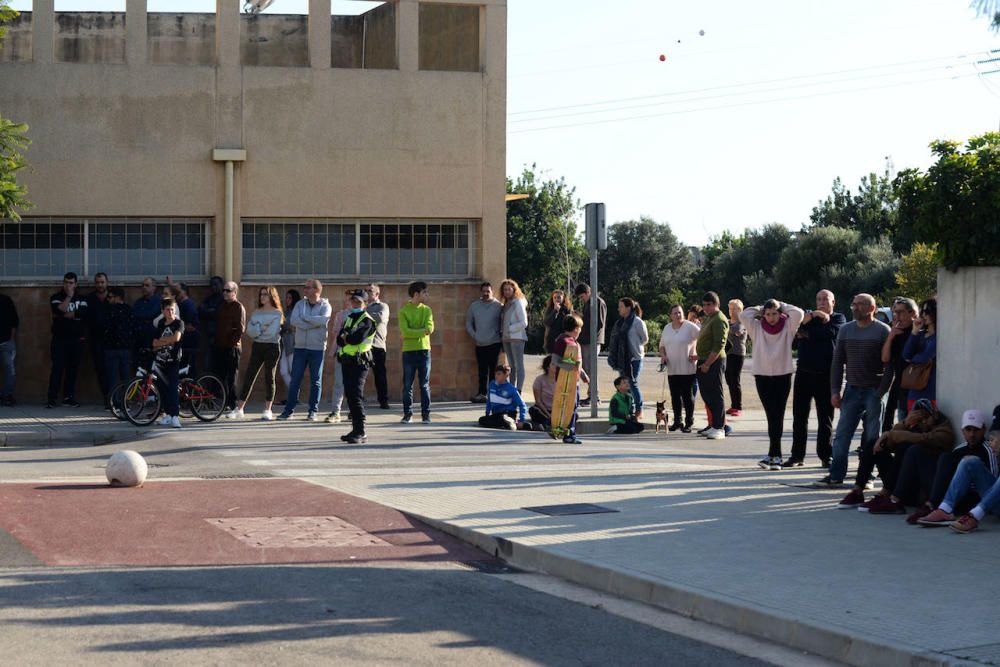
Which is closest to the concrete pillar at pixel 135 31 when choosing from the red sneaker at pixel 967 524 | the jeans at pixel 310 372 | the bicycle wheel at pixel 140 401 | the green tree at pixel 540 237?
the jeans at pixel 310 372

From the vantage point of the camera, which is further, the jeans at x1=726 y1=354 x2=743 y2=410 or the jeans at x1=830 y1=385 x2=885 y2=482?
the jeans at x1=726 y1=354 x2=743 y2=410

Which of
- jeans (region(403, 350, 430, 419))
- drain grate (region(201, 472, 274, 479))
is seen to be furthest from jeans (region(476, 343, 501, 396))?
drain grate (region(201, 472, 274, 479))

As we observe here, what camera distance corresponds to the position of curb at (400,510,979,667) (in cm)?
666

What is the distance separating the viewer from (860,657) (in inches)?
267

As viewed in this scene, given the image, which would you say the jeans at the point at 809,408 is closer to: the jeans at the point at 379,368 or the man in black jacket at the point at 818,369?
the man in black jacket at the point at 818,369

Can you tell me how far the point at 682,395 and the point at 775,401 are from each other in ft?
14.3

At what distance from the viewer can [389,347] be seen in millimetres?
21875

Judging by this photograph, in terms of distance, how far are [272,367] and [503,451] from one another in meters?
5.11

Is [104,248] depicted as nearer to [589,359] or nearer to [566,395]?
[589,359]

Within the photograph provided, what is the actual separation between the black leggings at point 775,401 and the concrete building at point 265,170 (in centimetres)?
818

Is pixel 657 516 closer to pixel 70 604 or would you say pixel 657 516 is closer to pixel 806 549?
pixel 806 549

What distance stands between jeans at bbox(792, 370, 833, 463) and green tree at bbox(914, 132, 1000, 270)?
9.53ft

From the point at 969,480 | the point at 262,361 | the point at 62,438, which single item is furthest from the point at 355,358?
the point at 969,480

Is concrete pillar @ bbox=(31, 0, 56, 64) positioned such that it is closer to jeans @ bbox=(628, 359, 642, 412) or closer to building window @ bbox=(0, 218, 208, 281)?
building window @ bbox=(0, 218, 208, 281)
